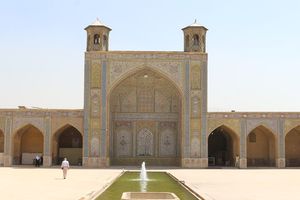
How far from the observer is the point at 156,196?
9695 mm

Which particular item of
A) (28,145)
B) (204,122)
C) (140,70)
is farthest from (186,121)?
(28,145)

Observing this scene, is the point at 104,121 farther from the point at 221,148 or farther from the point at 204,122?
the point at 221,148

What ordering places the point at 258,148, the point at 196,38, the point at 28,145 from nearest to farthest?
the point at 196,38 → the point at 28,145 → the point at 258,148

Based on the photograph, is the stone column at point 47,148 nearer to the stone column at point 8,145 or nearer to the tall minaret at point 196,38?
the stone column at point 8,145

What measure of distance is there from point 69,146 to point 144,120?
168 inches

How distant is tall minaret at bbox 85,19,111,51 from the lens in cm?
2536

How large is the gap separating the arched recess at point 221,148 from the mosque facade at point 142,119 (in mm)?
456

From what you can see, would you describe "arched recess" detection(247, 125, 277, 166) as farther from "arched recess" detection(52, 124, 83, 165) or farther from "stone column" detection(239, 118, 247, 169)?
"arched recess" detection(52, 124, 83, 165)

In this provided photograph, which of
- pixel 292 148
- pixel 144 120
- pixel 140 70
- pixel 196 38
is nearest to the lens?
pixel 140 70

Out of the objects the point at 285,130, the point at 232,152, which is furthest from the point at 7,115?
the point at 285,130

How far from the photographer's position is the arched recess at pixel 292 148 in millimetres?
27047

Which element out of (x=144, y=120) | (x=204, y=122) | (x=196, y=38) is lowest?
(x=204, y=122)

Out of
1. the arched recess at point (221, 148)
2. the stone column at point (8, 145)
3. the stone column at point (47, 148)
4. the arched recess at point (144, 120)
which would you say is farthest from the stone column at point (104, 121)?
the arched recess at point (221, 148)

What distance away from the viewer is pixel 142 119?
87.2 feet
